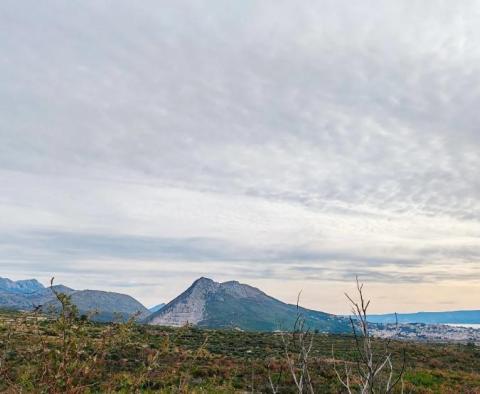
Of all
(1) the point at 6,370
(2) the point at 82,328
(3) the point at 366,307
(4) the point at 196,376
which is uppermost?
(3) the point at 366,307

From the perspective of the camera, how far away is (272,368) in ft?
72.5

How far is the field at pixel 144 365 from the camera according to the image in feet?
19.2

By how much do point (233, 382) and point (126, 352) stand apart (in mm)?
Result: 8450

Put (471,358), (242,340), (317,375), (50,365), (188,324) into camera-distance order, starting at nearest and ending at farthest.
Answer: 1. (50,365)
2. (188,324)
3. (317,375)
4. (471,358)
5. (242,340)

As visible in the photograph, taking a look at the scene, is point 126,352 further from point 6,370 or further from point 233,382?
point 6,370

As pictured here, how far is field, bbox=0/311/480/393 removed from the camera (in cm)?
584

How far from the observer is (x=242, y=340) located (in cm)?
4203

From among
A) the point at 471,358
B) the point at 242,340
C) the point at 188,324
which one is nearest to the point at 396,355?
the point at 471,358

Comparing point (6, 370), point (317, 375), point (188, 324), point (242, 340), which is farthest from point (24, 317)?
point (242, 340)

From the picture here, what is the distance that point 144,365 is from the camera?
19.6 feet

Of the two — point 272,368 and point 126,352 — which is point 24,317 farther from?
point 126,352

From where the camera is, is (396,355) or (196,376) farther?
(396,355)

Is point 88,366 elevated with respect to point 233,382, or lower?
elevated

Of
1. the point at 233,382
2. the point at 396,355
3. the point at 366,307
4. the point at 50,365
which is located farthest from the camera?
the point at 396,355
